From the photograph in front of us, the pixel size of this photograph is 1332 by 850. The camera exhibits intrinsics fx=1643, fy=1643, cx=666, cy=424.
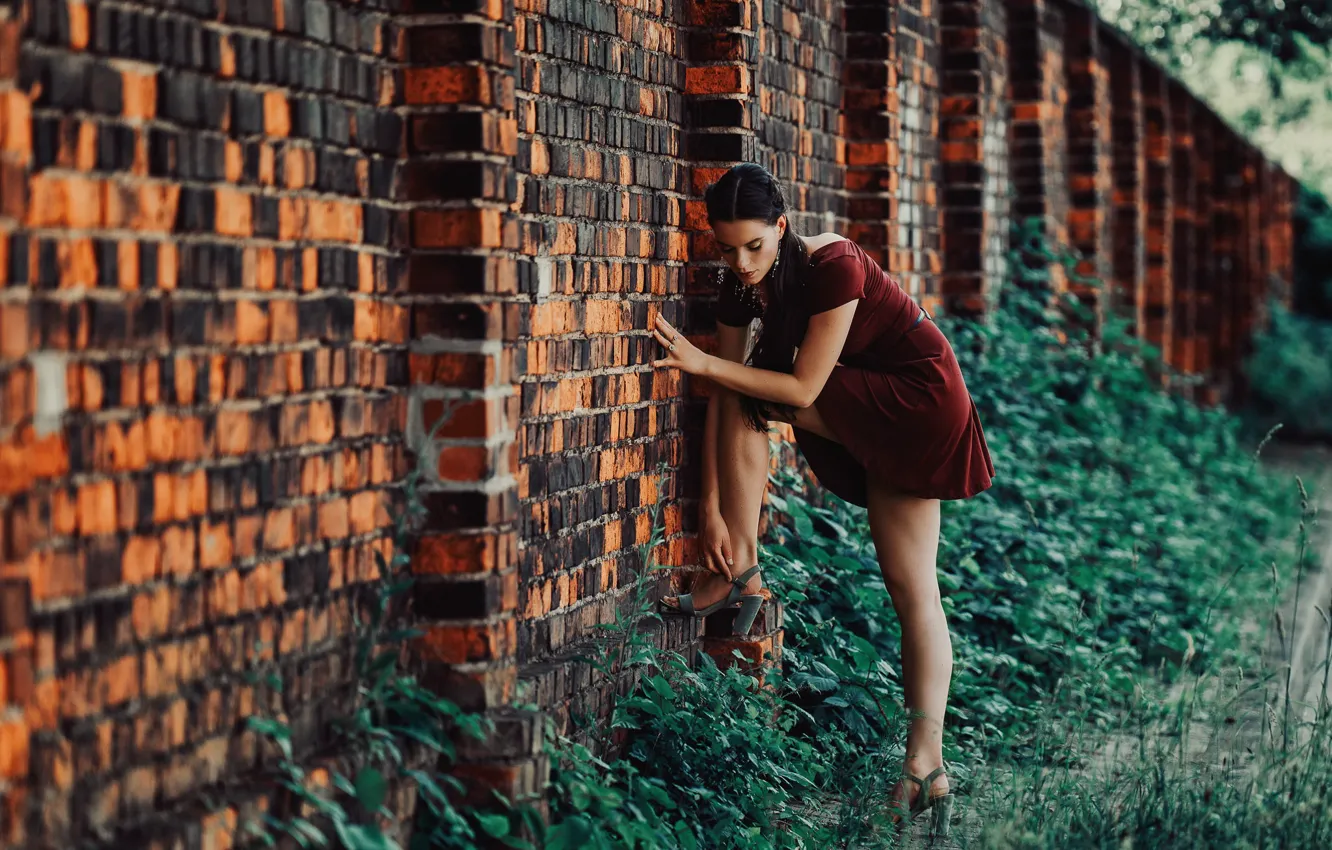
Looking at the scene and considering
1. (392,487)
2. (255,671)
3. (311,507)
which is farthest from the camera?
(392,487)

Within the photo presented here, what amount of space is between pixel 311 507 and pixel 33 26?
1037 mm

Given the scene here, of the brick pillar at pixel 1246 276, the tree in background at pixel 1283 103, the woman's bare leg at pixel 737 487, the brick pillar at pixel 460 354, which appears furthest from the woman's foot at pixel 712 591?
the brick pillar at pixel 1246 276

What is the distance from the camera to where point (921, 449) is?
14.6ft

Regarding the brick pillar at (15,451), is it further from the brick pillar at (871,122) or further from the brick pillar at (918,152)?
the brick pillar at (918,152)

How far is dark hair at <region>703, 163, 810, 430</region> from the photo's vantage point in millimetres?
4074

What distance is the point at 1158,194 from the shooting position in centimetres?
1561

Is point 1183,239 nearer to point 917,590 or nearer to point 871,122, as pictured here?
point 871,122

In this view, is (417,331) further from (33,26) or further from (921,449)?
(921,449)

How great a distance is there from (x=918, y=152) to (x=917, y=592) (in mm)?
3727

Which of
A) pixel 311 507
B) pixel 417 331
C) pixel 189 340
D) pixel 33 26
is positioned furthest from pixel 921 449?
Answer: pixel 33 26

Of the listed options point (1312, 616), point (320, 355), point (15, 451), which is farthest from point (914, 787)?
point (1312, 616)

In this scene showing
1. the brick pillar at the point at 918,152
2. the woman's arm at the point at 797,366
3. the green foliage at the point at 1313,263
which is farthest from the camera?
the green foliage at the point at 1313,263

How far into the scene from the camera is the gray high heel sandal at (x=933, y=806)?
428 centimetres

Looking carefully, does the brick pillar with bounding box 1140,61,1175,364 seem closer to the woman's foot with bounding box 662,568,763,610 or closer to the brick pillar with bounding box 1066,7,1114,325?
A: the brick pillar with bounding box 1066,7,1114,325
